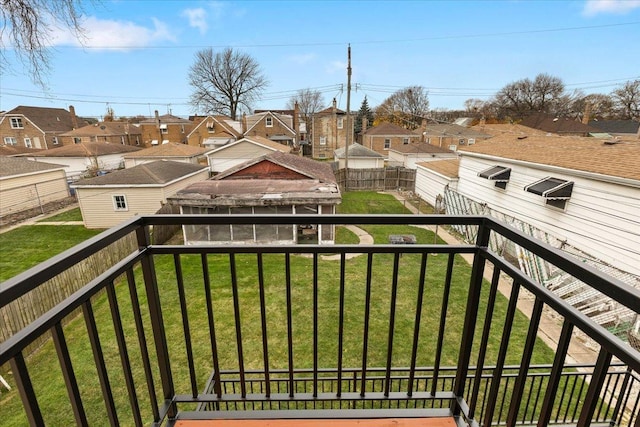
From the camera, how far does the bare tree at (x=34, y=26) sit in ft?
10.5

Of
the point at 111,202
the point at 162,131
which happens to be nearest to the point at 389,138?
the point at 162,131

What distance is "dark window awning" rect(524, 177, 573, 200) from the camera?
25.9 ft

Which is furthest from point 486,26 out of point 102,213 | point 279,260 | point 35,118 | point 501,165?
point 35,118

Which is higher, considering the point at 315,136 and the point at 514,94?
the point at 514,94

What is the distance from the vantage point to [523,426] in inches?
133

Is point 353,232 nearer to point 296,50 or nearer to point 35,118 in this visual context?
point 296,50

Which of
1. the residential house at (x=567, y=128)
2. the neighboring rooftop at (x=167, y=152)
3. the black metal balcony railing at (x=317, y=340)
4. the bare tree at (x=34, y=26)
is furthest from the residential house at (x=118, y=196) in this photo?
the residential house at (x=567, y=128)

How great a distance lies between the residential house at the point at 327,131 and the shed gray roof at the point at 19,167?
67.8ft

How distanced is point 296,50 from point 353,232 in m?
25.1

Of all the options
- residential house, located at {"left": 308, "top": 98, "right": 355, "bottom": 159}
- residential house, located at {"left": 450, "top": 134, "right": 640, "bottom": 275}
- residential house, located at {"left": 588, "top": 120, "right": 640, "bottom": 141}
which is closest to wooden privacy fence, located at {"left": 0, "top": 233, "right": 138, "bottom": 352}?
residential house, located at {"left": 450, "top": 134, "right": 640, "bottom": 275}

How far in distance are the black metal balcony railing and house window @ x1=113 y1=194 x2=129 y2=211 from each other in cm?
557

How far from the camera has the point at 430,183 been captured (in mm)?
16234

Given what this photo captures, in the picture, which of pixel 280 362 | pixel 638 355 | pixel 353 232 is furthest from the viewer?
pixel 353 232

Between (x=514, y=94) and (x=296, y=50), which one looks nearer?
(x=296, y=50)
